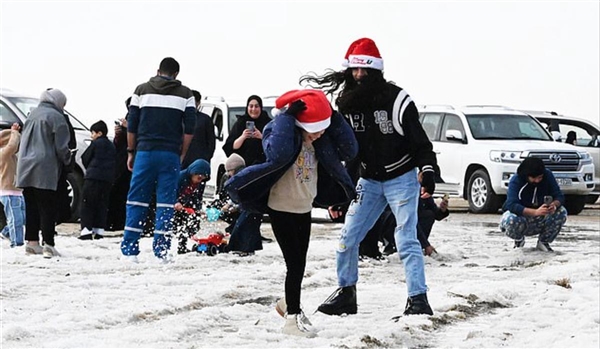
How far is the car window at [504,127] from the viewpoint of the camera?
2252cm

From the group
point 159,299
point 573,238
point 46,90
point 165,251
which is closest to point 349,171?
point 159,299

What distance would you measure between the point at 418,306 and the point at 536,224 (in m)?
5.55

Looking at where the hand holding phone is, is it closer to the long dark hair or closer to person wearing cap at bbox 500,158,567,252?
person wearing cap at bbox 500,158,567,252

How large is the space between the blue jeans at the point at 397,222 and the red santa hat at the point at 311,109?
1.01m

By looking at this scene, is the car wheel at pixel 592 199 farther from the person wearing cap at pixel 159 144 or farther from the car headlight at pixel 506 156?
the person wearing cap at pixel 159 144

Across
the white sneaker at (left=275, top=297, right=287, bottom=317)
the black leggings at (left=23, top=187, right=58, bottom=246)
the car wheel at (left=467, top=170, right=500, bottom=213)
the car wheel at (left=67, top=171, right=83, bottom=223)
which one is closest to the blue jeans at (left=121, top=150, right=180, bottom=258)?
the black leggings at (left=23, top=187, right=58, bottom=246)

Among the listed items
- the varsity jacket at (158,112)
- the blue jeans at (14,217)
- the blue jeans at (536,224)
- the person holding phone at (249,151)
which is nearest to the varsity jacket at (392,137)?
the varsity jacket at (158,112)

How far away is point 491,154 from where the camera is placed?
21.6m

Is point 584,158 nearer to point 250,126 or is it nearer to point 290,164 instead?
point 250,126

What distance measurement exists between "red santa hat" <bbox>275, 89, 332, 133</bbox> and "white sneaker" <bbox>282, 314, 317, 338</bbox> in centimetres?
112

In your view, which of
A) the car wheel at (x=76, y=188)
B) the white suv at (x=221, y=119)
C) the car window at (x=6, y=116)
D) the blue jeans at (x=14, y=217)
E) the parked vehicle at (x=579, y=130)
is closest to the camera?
the blue jeans at (x=14, y=217)

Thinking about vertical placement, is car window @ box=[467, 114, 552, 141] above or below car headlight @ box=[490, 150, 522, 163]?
above

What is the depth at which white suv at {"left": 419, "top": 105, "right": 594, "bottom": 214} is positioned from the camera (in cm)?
2152

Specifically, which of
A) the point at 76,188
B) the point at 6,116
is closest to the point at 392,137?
the point at 76,188
